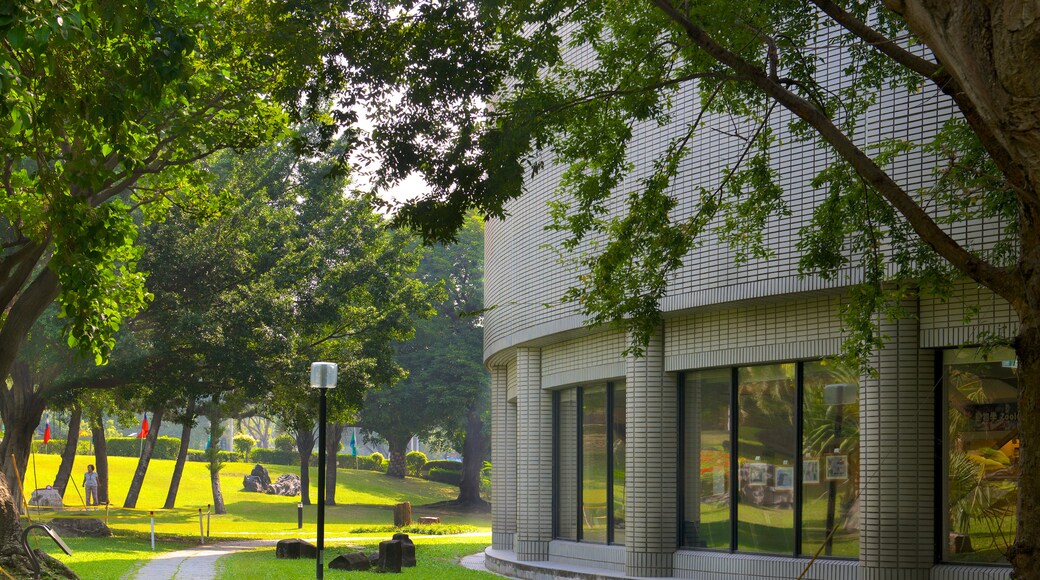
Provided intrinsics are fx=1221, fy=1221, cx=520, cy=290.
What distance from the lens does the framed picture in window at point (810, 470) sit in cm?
1638

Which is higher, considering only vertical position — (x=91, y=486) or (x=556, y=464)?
(x=556, y=464)

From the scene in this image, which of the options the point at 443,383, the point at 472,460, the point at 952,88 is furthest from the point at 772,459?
the point at 472,460

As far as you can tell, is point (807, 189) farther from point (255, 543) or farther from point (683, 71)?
point (255, 543)

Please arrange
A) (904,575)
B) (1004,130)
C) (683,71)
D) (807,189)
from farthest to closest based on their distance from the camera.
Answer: (807,189)
(904,575)
(683,71)
(1004,130)

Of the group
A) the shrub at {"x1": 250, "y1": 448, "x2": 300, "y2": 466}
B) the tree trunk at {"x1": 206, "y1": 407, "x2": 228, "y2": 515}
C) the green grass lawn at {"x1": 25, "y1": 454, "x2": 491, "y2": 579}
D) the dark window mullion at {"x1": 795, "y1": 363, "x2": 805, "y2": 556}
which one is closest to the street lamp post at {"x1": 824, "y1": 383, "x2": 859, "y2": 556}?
the dark window mullion at {"x1": 795, "y1": 363, "x2": 805, "y2": 556}

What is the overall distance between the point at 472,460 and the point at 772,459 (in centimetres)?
4806

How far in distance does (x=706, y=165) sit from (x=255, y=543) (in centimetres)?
1983

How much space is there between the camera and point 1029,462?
8.23 meters

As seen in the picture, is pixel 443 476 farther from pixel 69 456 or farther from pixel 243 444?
pixel 69 456

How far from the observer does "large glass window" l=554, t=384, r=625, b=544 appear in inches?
823

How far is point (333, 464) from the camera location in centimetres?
6047

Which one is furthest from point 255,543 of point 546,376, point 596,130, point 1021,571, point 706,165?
point 1021,571

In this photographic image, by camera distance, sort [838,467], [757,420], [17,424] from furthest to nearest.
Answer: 1. [17,424]
2. [757,420]
3. [838,467]

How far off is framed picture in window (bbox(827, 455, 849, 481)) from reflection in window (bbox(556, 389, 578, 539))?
7.20 metres
